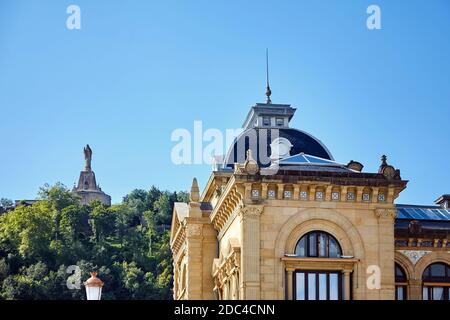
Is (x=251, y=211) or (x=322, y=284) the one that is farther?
(x=322, y=284)

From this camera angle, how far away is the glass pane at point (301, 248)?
48.8 metres

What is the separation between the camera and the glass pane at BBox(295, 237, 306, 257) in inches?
1919

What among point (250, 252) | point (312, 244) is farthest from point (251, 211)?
point (312, 244)

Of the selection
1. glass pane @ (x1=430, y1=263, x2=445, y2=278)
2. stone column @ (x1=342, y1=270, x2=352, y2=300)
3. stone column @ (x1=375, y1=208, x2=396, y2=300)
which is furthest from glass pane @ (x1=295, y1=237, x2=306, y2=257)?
glass pane @ (x1=430, y1=263, x2=445, y2=278)

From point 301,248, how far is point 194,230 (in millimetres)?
12339

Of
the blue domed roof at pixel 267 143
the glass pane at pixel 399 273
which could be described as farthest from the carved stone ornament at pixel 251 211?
the blue domed roof at pixel 267 143

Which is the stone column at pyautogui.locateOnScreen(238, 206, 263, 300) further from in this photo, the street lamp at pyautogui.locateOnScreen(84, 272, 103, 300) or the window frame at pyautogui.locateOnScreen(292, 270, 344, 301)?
the street lamp at pyautogui.locateOnScreen(84, 272, 103, 300)

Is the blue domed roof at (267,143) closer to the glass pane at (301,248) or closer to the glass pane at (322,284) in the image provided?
the glass pane at (301,248)

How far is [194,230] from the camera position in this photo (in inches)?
2361

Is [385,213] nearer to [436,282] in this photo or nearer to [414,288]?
[414,288]

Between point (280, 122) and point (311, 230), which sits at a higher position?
point (280, 122)

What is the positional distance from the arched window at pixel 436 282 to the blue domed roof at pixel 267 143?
10759 millimetres

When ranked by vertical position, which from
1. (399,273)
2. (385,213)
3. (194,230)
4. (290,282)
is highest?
(194,230)
